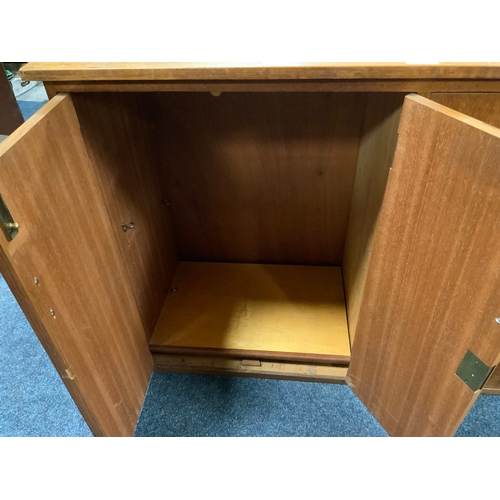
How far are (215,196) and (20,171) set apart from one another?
0.66 m

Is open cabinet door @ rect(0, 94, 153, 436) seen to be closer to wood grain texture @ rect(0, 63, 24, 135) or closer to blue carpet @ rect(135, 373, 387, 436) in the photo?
blue carpet @ rect(135, 373, 387, 436)

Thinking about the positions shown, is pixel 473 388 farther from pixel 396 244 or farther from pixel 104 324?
pixel 104 324

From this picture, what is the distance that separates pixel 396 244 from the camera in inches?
28.7

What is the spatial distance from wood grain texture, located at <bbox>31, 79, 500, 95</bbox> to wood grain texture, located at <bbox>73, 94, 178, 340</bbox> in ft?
0.16

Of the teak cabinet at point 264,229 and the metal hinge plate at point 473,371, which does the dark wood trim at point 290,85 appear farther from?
the metal hinge plate at point 473,371

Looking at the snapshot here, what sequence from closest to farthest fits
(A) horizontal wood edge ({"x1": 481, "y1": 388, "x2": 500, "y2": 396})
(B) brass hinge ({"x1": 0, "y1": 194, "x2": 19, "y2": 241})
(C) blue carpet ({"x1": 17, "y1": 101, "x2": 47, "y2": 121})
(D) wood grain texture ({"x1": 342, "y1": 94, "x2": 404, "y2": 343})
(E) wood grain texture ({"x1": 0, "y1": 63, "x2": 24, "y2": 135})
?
1. (B) brass hinge ({"x1": 0, "y1": 194, "x2": 19, "y2": 241})
2. (D) wood grain texture ({"x1": 342, "y1": 94, "x2": 404, "y2": 343})
3. (A) horizontal wood edge ({"x1": 481, "y1": 388, "x2": 500, "y2": 396})
4. (E) wood grain texture ({"x1": 0, "y1": 63, "x2": 24, "y2": 135})
5. (C) blue carpet ({"x1": 17, "y1": 101, "x2": 47, "y2": 121})

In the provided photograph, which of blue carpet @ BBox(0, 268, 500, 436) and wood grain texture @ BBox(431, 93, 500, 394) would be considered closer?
wood grain texture @ BBox(431, 93, 500, 394)

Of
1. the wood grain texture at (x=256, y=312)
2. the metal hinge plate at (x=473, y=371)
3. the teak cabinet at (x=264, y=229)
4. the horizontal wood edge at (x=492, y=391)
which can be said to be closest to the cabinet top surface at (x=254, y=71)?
the teak cabinet at (x=264, y=229)

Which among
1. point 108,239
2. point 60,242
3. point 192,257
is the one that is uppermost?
point 60,242

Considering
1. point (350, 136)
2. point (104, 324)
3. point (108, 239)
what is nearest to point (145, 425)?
point (104, 324)

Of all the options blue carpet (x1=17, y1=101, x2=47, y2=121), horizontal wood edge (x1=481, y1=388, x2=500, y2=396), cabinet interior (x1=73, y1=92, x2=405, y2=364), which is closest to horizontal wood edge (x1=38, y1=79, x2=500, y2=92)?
cabinet interior (x1=73, y1=92, x2=405, y2=364)

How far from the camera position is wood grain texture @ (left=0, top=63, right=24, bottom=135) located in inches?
60.6

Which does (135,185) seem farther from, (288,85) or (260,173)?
(288,85)

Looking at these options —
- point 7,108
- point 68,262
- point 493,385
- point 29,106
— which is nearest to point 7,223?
point 68,262
